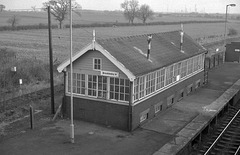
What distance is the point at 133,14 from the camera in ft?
363

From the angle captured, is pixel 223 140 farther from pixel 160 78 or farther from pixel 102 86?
pixel 102 86

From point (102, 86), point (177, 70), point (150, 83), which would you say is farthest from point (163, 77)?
point (102, 86)

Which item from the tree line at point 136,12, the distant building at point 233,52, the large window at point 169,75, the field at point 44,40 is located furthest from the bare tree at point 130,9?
the large window at point 169,75

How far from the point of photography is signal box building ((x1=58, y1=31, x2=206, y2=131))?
15602 mm

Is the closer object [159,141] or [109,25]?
[159,141]

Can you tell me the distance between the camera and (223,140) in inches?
643

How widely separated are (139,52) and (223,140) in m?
6.60

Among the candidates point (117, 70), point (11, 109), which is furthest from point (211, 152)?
point (11, 109)

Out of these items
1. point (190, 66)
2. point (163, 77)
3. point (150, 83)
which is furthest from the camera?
point (190, 66)

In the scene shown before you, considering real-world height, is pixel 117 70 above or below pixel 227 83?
above

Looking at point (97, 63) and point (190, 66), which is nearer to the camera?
point (97, 63)

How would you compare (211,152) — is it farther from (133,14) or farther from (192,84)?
(133,14)

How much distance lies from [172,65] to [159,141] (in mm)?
6325

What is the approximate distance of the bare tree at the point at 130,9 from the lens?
11056 centimetres
